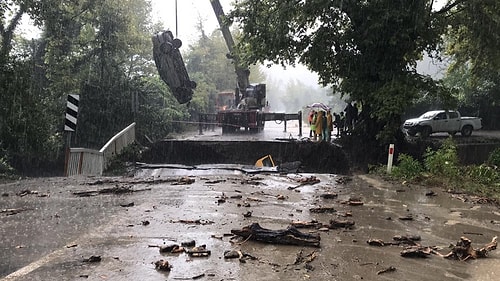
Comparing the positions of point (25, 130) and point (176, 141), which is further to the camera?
point (176, 141)

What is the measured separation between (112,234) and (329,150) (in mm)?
14890

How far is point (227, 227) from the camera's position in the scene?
254 inches

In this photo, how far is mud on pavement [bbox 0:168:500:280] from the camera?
4695mm

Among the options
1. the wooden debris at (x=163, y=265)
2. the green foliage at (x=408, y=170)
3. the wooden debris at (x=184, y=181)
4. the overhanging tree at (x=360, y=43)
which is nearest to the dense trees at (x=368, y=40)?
the overhanging tree at (x=360, y=43)

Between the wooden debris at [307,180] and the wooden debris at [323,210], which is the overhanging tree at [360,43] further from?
the wooden debris at [323,210]

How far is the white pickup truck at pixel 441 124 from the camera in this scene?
87.5 feet

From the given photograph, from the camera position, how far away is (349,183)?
37.2ft

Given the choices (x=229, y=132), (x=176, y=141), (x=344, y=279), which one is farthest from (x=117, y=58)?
(x=344, y=279)

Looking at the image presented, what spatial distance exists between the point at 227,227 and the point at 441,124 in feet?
77.6

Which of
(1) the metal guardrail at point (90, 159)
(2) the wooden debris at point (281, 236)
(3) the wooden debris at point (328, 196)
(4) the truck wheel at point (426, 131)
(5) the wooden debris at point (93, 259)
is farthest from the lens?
(4) the truck wheel at point (426, 131)

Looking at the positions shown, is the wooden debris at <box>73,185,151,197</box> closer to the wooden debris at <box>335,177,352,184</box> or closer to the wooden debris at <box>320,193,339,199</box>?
the wooden debris at <box>320,193,339,199</box>

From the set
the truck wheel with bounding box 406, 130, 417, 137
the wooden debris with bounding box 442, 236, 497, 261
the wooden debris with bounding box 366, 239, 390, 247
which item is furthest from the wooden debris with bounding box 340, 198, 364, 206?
the truck wheel with bounding box 406, 130, 417, 137

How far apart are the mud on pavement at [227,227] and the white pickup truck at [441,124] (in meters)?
16.8

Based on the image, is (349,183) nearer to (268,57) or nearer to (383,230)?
(383,230)
